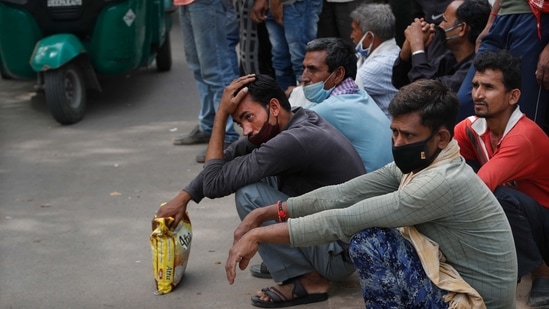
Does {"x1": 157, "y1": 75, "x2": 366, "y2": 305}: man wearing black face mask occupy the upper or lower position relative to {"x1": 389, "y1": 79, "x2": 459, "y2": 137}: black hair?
lower

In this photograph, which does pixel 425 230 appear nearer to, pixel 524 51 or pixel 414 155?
pixel 414 155

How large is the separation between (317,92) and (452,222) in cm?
167

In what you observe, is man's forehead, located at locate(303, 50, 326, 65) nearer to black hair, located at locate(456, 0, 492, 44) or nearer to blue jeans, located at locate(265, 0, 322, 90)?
black hair, located at locate(456, 0, 492, 44)

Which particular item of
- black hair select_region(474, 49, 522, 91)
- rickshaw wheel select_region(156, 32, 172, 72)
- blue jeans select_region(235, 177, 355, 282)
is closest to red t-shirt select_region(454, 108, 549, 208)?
black hair select_region(474, 49, 522, 91)

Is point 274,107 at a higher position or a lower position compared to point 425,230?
higher

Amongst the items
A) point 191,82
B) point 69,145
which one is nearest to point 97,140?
point 69,145

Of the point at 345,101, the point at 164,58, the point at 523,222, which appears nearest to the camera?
the point at 523,222

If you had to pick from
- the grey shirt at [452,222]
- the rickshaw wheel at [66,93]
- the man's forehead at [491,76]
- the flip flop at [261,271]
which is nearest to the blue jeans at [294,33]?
the rickshaw wheel at [66,93]

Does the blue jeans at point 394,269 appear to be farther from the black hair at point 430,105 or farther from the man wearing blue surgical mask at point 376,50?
the man wearing blue surgical mask at point 376,50

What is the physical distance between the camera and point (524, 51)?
192 inches

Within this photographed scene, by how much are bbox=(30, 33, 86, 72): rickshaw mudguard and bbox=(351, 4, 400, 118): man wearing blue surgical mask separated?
2.47 meters

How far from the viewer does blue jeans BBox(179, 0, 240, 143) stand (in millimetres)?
6754

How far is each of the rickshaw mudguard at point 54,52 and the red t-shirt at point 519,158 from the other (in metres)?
4.11

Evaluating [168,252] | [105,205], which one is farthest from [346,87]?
[105,205]
